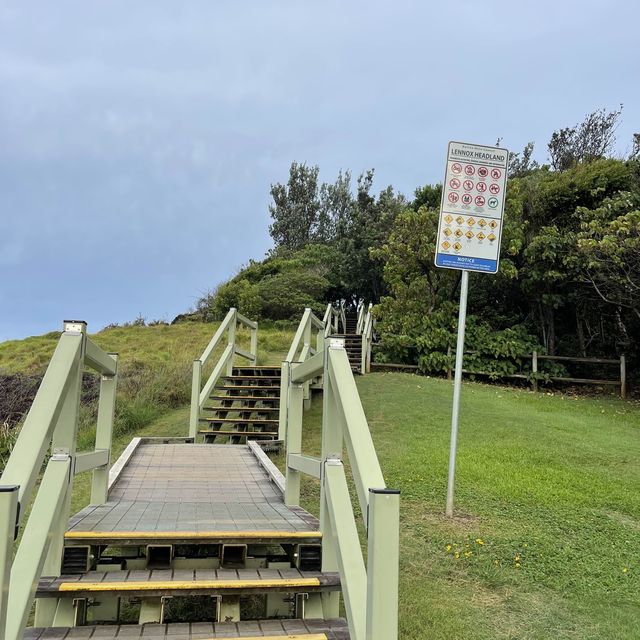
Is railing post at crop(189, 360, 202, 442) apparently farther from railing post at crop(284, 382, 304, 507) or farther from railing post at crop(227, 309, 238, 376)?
railing post at crop(284, 382, 304, 507)

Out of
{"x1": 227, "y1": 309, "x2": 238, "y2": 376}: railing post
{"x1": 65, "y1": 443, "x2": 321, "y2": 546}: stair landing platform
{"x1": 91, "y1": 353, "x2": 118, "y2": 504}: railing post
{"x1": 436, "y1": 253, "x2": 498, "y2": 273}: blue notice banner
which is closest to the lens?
{"x1": 65, "y1": 443, "x2": 321, "y2": 546}: stair landing platform

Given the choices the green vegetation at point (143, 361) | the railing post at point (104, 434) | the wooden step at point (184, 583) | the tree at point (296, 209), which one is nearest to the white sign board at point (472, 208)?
the railing post at point (104, 434)

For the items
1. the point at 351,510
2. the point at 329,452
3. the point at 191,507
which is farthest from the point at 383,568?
the point at 191,507

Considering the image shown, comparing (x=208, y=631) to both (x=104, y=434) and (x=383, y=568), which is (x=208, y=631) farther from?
(x=104, y=434)

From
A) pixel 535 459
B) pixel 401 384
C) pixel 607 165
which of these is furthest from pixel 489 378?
pixel 535 459

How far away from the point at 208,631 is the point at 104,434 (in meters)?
1.80

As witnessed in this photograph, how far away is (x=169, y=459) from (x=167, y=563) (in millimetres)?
3033

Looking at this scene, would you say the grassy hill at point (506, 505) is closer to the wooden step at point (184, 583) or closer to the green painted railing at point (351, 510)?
the wooden step at point (184, 583)

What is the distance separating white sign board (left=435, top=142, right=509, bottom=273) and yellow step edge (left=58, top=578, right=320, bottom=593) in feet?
12.0

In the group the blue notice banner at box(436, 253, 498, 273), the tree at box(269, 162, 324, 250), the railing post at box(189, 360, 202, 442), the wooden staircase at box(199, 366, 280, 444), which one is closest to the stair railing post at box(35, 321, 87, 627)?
the blue notice banner at box(436, 253, 498, 273)

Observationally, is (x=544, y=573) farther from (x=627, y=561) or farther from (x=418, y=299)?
(x=418, y=299)

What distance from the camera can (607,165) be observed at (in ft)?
45.6

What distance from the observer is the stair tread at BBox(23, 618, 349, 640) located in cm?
243

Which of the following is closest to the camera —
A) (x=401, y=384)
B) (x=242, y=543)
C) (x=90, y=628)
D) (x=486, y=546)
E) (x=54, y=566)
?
(x=90, y=628)
